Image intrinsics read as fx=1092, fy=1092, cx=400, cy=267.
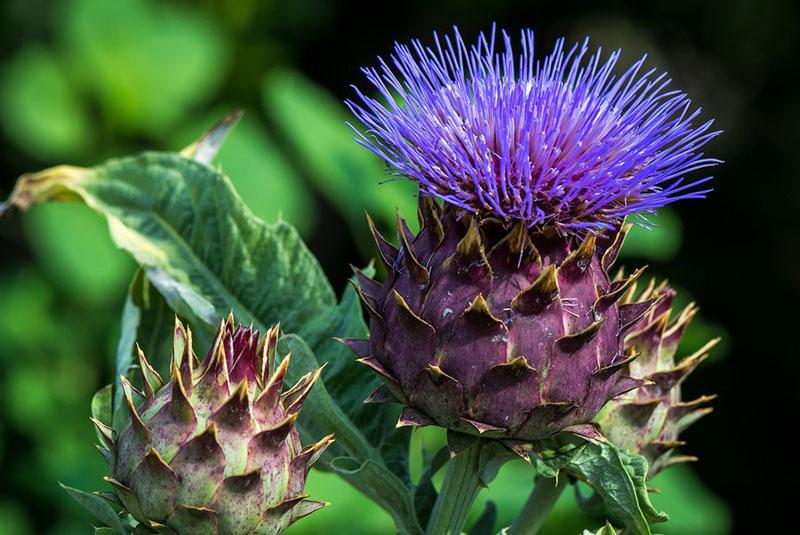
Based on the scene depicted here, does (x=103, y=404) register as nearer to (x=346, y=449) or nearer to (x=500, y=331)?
(x=346, y=449)

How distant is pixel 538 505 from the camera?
1.53 m

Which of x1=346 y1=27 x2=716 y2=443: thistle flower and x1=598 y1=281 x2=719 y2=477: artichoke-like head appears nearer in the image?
x1=346 y1=27 x2=716 y2=443: thistle flower

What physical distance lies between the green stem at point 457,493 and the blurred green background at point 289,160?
20.1 inches

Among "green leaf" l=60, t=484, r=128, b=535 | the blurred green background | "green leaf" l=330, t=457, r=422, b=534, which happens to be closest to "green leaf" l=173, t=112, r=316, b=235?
the blurred green background

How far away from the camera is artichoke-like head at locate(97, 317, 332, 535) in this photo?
123 centimetres

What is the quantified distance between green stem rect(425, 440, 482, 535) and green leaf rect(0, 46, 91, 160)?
214 cm

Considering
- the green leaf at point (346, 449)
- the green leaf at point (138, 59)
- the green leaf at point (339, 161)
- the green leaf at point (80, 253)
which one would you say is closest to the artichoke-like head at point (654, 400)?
the green leaf at point (346, 449)

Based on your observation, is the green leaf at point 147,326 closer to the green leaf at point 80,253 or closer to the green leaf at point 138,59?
the green leaf at point 80,253

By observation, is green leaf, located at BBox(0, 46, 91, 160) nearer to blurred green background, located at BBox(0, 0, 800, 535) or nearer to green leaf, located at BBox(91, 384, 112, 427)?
blurred green background, located at BBox(0, 0, 800, 535)

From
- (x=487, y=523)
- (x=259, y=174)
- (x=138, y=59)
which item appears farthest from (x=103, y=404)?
(x=138, y=59)

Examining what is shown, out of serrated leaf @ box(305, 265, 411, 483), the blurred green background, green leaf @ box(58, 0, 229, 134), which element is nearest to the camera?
serrated leaf @ box(305, 265, 411, 483)

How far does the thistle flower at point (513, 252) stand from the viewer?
51.3 inches

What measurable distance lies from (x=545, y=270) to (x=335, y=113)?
1439 mm

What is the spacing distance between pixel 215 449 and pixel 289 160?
2342mm
